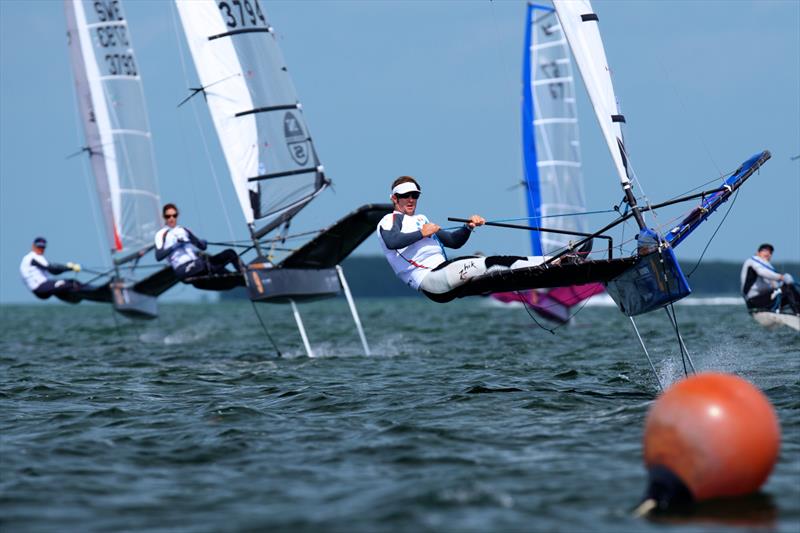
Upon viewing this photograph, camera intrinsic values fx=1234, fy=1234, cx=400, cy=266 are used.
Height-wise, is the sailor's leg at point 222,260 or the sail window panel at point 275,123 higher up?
the sail window panel at point 275,123

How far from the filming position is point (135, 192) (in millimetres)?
25375

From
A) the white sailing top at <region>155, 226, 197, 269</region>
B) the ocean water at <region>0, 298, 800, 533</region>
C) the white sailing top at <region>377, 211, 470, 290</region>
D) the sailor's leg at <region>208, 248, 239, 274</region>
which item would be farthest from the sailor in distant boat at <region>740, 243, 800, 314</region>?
the white sailing top at <region>377, 211, 470, 290</region>

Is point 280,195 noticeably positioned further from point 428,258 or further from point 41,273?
point 428,258

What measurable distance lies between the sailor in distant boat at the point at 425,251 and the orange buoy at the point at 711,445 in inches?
172

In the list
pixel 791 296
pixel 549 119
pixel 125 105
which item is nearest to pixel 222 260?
pixel 791 296

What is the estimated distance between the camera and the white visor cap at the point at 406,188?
10.2 m

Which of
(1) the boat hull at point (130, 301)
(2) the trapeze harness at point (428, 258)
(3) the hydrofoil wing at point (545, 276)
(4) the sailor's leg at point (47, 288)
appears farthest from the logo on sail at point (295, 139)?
(3) the hydrofoil wing at point (545, 276)

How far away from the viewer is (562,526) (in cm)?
519

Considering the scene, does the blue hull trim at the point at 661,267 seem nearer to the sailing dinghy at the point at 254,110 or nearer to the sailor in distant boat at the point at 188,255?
the sailor in distant boat at the point at 188,255

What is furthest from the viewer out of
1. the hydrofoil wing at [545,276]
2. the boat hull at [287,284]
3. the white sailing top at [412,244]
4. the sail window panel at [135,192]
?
the sail window panel at [135,192]

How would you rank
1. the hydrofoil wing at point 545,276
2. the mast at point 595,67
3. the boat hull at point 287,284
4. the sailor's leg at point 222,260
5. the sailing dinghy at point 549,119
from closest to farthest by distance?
the hydrofoil wing at point 545,276 → the mast at point 595,67 → the boat hull at point 287,284 → the sailor's leg at point 222,260 → the sailing dinghy at point 549,119

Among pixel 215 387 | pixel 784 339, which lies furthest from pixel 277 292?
pixel 784 339

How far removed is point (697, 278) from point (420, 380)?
90.4m

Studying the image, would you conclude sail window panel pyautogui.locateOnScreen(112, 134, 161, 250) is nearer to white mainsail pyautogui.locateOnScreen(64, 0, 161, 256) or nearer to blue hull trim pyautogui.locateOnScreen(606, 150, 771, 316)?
white mainsail pyautogui.locateOnScreen(64, 0, 161, 256)
